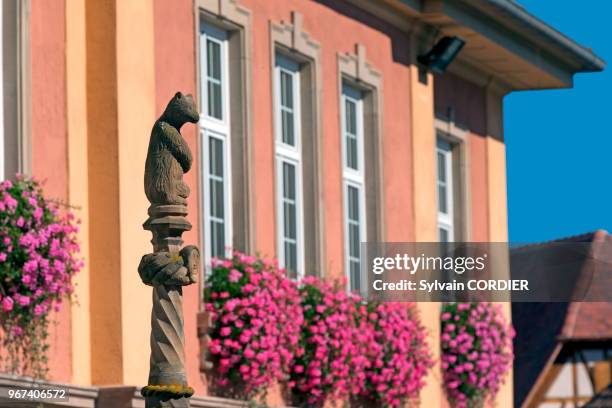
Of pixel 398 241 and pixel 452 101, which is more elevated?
pixel 452 101

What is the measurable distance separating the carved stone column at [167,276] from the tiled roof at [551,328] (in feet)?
70.9

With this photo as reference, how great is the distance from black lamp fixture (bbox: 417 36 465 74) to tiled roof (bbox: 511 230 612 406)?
11547 mm

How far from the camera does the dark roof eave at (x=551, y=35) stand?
2298cm

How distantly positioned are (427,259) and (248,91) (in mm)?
4162

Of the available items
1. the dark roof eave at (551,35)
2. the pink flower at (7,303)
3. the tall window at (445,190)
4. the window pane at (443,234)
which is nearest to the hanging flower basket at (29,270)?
the pink flower at (7,303)

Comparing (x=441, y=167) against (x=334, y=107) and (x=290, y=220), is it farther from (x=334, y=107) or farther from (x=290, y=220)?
(x=290, y=220)

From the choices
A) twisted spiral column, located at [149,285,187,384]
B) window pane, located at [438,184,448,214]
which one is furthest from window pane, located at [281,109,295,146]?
twisted spiral column, located at [149,285,187,384]

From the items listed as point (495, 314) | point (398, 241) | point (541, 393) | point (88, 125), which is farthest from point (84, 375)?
point (541, 393)

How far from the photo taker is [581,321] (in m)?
36.3

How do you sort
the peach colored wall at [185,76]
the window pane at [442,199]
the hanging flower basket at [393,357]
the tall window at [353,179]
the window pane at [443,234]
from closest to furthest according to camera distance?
the peach colored wall at [185,76]
the hanging flower basket at [393,357]
the tall window at [353,179]
the window pane at [443,234]
the window pane at [442,199]

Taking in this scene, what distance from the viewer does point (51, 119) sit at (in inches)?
656

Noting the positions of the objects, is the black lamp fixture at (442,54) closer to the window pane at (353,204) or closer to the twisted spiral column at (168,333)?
the window pane at (353,204)

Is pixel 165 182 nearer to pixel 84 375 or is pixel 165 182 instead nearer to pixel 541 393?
pixel 84 375

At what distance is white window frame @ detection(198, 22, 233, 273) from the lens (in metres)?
18.9
